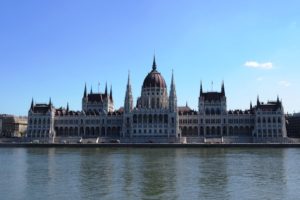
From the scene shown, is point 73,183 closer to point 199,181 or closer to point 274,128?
point 199,181

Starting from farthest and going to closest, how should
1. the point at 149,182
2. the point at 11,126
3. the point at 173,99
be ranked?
the point at 11,126
the point at 173,99
the point at 149,182

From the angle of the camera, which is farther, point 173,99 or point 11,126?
point 11,126

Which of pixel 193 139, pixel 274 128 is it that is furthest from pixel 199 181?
pixel 274 128

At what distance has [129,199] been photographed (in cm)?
2800

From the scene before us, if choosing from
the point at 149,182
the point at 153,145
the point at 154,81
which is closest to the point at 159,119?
the point at 154,81

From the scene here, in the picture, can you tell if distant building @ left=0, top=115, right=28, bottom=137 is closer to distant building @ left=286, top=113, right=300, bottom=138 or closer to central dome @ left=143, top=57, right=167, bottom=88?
central dome @ left=143, top=57, right=167, bottom=88

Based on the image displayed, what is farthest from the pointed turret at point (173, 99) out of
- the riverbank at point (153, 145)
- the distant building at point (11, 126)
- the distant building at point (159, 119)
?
the distant building at point (11, 126)

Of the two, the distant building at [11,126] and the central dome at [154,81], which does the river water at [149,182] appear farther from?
the distant building at [11,126]

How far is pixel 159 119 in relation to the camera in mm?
120250

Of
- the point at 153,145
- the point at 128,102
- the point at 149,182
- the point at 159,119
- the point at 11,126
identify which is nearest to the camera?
the point at 149,182

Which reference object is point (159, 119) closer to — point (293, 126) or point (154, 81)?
point (154, 81)

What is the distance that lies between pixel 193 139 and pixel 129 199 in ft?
270

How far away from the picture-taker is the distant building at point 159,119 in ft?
389

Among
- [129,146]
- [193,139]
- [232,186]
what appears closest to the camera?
[232,186]
